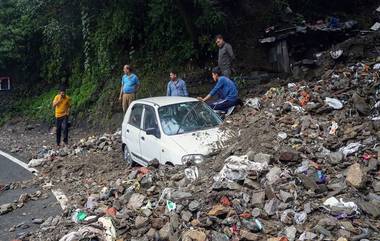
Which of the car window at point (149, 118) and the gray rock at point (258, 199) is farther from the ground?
the car window at point (149, 118)

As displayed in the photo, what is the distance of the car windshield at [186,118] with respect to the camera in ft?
29.2

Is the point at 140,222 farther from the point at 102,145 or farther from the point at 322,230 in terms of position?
the point at 102,145

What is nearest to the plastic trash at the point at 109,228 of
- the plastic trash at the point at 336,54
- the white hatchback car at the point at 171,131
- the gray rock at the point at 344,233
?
the white hatchback car at the point at 171,131

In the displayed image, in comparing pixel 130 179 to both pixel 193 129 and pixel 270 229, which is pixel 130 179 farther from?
pixel 270 229

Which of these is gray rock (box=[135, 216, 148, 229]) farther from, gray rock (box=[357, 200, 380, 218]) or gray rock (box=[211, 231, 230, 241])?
gray rock (box=[357, 200, 380, 218])

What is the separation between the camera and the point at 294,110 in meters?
8.80

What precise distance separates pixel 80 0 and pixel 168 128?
1212cm

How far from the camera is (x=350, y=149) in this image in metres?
6.78

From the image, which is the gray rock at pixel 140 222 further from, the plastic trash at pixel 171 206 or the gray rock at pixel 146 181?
the gray rock at pixel 146 181

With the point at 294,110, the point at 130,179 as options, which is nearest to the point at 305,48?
the point at 294,110

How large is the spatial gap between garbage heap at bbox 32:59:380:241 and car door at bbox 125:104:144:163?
1701 mm

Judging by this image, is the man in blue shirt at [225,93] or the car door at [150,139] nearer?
the car door at [150,139]

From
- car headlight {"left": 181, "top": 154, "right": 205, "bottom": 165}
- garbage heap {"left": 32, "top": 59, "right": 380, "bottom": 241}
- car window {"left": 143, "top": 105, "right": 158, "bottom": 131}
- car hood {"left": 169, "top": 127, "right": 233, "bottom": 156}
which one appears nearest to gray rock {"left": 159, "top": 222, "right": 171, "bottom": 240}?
garbage heap {"left": 32, "top": 59, "right": 380, "bottom": 241}

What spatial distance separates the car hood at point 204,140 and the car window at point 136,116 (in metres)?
1.75
